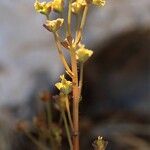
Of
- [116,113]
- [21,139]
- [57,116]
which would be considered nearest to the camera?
[21,139]

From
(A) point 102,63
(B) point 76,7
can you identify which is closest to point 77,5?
(B) point 76,7

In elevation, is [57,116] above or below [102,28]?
below

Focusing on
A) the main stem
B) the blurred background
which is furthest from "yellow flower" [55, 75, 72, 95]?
the blurred background

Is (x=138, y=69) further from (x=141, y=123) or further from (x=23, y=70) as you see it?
(x=23, y=70)

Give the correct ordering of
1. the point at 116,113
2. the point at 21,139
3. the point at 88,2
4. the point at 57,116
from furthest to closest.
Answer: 1. the point at 116,113
2. the point at 57,116
3. the point at 21,139
4. the point at 88,2

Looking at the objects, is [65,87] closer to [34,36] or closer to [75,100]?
[75,100]

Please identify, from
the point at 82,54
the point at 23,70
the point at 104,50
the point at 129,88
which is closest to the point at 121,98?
the point at 129,88

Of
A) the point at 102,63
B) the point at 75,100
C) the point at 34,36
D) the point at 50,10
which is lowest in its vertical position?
the point at 75,100

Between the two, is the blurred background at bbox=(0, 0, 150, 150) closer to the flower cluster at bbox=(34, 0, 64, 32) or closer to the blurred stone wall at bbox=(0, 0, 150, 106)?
the blurred stone wall at bbox=(0, 0, 150, 106)

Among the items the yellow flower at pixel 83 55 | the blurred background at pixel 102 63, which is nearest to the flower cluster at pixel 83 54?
the yellow flower at pixel 83 55
